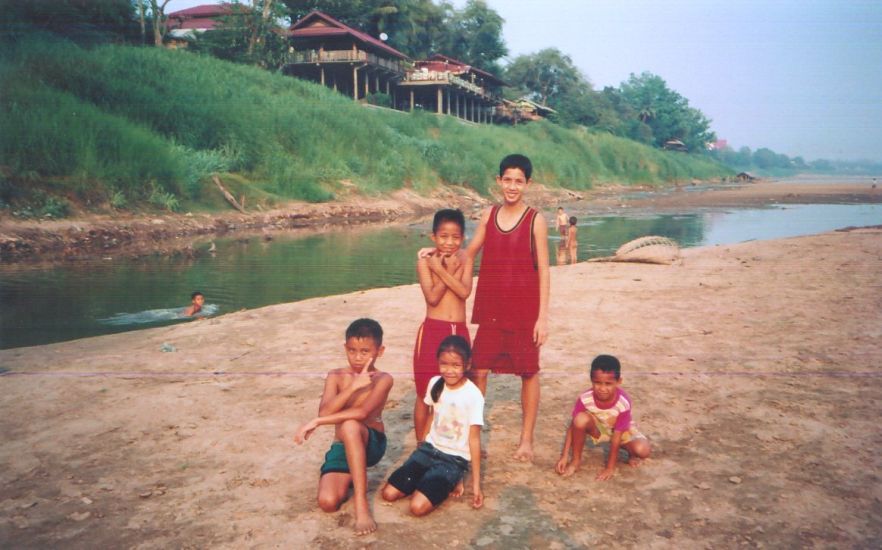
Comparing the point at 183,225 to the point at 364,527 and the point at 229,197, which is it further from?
the point at 364,527

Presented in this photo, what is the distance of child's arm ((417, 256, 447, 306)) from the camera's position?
3564 millimetres

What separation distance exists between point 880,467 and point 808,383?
142 cm

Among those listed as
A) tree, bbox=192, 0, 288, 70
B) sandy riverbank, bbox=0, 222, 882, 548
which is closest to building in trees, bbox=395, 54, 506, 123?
tree, bbox=192, 0, 288, 70

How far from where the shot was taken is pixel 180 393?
4.80 metres

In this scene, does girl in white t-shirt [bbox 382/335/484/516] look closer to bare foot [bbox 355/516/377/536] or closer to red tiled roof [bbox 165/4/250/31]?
bare foot [bbox 355/516/377/536]

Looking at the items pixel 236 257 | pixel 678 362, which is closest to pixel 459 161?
pixel 236 257

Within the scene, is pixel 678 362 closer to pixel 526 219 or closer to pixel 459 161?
pixel 526 219

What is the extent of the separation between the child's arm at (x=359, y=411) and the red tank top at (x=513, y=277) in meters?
0.79

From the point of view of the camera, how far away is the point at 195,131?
22953 millimetres

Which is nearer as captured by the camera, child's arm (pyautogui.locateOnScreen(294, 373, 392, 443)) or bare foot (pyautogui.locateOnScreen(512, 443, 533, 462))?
child's arm (pyautogui.locateOnScreen(294, 373, 392, 443))

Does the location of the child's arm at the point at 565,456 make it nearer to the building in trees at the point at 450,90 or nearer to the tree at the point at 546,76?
the building in trees at the point at 450,90

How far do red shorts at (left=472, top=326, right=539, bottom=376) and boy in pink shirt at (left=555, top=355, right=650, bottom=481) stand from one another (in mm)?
358

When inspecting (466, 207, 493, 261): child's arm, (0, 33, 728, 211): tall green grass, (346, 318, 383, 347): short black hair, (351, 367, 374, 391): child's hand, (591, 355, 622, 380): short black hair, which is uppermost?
(0, 33, 728, 211): tall green grass

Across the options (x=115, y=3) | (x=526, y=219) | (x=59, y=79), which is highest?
(x=115, y=3)
